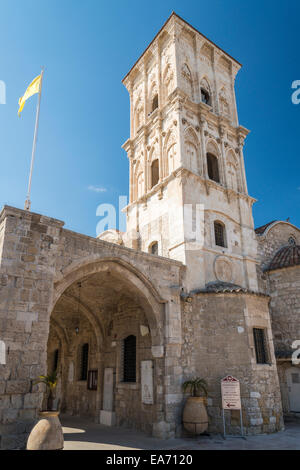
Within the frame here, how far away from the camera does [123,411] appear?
11.8 m

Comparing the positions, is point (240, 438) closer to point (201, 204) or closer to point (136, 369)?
point (136, 369)

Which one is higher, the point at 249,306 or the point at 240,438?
the point at 249,306

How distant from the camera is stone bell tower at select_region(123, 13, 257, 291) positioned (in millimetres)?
13430

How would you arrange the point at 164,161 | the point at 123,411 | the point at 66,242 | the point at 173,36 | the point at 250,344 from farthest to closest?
1. the point at 173,36
2. the point at 164,161
3. the point at 123,411
4. the point at 250,344
5. the point at 66,242

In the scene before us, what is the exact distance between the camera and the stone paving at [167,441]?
8539 mm

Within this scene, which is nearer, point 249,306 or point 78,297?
point 249,306

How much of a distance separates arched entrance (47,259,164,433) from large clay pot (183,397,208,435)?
967mm

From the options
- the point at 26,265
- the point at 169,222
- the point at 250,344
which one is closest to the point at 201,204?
the point at 169,222

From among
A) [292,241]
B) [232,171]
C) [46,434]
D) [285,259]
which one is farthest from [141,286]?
[292,241]

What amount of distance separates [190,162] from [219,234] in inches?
134

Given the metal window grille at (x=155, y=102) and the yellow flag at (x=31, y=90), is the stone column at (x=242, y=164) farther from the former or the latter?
the yellow flag at (x=31, y=90)

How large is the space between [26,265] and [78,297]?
5.20 meters

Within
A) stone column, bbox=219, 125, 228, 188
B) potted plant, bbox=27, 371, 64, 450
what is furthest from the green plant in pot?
stone column, bbox=219, 125, 228, 188

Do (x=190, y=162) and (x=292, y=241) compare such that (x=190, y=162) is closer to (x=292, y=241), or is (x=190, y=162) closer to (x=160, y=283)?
(x=160, y=283)
